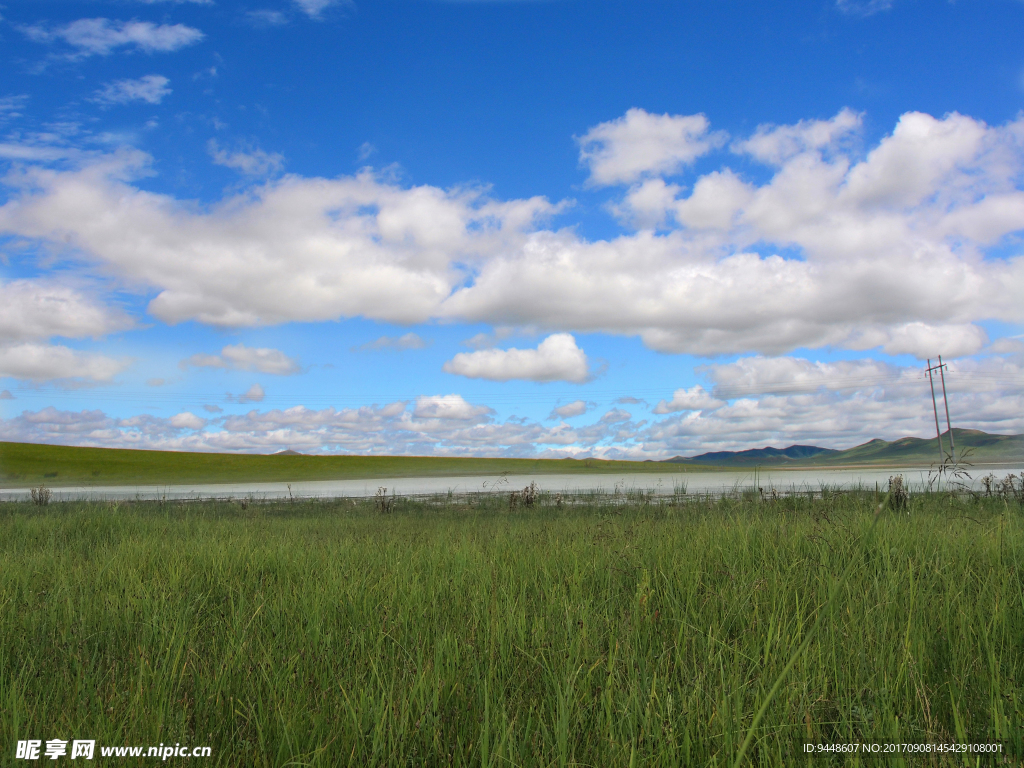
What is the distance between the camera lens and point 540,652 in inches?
117

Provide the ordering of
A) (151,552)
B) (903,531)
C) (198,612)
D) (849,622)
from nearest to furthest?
(849,622) → (198,612) → (903,531) → (151,552)

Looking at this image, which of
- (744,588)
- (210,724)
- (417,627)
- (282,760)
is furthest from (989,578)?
(210,724)

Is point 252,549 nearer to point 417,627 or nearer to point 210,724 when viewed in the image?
point 417,627

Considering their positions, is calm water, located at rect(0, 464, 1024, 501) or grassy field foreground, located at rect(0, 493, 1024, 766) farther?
calm water, located at rect(0, 464, 1024, 501)

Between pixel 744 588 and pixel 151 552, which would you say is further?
pixel 151 552

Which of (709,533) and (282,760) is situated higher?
(709,533)

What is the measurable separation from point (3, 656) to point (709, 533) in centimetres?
525

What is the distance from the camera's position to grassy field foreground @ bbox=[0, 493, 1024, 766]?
2367 mm

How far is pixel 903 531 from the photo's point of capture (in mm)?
5488

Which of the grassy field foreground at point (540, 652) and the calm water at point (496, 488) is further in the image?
the calm water at point (496, 488)

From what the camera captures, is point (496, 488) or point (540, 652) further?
point (496, 488)

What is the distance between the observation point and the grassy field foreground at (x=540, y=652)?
7.77ft

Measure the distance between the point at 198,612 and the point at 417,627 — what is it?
1819 millimetres

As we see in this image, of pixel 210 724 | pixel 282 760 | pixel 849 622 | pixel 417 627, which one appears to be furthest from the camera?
pixel 417 627
